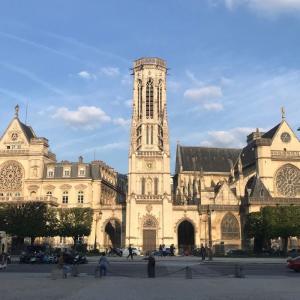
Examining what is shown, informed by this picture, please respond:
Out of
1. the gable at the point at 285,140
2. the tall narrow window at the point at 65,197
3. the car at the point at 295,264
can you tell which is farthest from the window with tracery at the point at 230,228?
the car at the point at 295,264

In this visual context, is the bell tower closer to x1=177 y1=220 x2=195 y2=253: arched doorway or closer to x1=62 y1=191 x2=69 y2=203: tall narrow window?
x1=177 y1=220 x2=195 y2=253: arched doorway

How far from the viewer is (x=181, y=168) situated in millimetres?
87250

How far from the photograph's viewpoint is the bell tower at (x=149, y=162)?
7181cm

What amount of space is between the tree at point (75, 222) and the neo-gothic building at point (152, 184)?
8.79 feet

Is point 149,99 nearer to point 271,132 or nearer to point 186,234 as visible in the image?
point 271,132

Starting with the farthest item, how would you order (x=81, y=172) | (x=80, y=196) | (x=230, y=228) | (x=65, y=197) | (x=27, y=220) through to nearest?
(x=81, y=172)
(x=65, y=197)
(x=80, y=196)
(x=230, y=228)
(x=27, y=220)

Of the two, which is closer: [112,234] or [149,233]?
[149,233]

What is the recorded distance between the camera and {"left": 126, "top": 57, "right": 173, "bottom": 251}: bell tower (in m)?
71.8

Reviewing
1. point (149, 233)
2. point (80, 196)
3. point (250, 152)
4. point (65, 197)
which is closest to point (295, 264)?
point (149, 233)

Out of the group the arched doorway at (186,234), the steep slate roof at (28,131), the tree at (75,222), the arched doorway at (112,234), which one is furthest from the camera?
the steep slate roof at (28,131)

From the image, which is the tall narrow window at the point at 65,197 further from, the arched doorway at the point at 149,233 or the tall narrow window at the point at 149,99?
the tall narrow window at the point at 149,99

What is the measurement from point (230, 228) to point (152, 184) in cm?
1412

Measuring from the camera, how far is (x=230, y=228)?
237 ft

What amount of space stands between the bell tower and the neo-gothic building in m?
0.16
